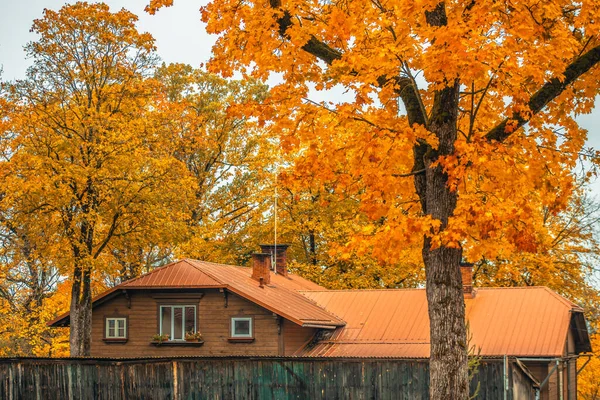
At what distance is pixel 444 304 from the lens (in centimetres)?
1085

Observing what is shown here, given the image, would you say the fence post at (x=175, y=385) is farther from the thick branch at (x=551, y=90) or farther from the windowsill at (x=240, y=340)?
the thick branch at (x=551, y=90)

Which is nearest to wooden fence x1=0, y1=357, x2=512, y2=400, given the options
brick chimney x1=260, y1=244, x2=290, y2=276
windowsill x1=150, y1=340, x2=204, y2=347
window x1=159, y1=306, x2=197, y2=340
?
windowsill x1=150, y1=340, x2=204, y2=347

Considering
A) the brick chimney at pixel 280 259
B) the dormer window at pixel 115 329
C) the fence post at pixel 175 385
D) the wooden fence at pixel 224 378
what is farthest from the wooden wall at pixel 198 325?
the fence post at pixel 175 385

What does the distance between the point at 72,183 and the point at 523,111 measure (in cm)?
1961

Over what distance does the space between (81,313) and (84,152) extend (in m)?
5.20

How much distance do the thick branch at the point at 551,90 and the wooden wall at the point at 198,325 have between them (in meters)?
16.5

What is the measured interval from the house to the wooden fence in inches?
260

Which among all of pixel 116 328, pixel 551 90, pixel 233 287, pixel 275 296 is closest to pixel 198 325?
pixel 233 287

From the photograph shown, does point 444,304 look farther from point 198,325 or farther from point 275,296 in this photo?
point 198,325

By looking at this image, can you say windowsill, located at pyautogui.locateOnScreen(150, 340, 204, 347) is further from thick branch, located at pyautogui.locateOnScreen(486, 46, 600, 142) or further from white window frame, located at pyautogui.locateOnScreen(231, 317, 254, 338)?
thick branch, located at pyautogui.locateOnScreen(486, 46, 600, 142)

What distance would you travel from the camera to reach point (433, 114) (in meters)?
11.5

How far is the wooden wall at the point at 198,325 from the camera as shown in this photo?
89.7ft

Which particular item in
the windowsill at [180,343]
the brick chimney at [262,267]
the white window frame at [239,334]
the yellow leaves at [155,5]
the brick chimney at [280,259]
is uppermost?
the yellow leaves at [155,5]

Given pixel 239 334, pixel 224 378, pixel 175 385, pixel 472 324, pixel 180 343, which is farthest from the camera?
pixel 180 343
